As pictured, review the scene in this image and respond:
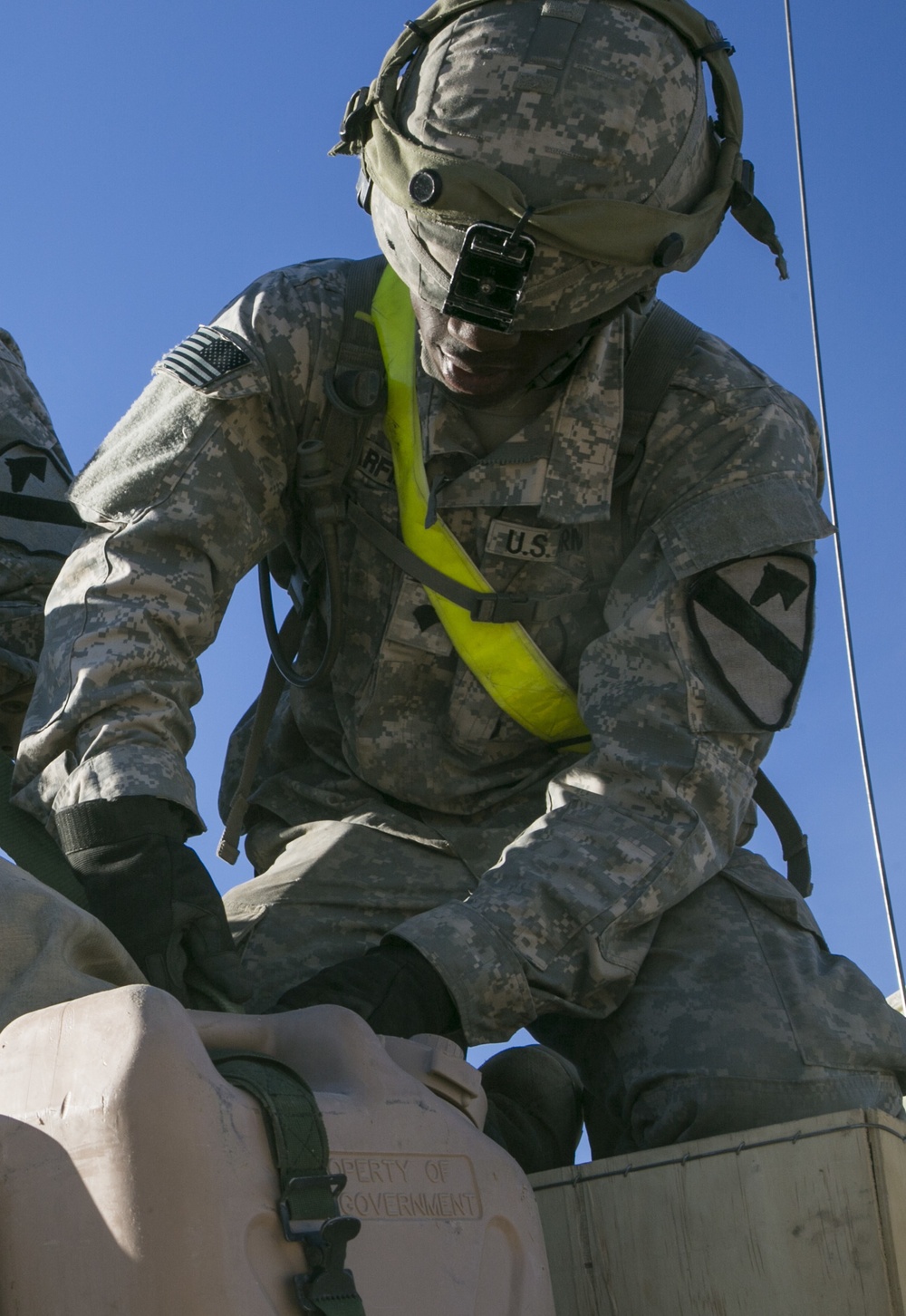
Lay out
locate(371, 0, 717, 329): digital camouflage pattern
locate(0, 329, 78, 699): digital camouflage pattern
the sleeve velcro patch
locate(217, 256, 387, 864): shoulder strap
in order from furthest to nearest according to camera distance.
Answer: locate(0, 329, 78, 699): digital camouflage pattern, locate(217, 256, 387, 864): shoulder strap, the sleeve velcro patch, locate(371, 0, 717, 329): digital camouflage pattern

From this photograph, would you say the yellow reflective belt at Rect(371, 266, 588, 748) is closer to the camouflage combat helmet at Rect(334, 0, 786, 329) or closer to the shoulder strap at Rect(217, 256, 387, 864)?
the shoulder strap at Rect(217, 256, 387, 864)

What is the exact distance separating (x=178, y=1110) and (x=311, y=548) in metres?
1.98

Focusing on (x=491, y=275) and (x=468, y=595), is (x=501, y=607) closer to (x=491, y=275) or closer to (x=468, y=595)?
(x=468, y=595)

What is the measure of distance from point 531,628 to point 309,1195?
177 cm

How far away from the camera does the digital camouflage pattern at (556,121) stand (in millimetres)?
2934

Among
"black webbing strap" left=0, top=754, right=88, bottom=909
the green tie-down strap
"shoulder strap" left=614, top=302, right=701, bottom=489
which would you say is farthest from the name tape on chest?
the green tie-down strap

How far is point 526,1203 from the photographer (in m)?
1.85

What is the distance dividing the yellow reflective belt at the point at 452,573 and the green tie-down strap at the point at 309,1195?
1.62m

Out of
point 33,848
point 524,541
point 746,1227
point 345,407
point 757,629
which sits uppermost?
point 345,407

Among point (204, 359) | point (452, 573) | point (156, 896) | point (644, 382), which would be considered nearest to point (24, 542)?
point (204, 359)

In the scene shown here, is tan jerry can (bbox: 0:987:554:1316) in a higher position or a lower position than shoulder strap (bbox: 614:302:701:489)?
lower

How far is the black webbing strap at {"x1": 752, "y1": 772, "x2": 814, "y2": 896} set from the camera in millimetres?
3541

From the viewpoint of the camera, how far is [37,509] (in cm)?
349

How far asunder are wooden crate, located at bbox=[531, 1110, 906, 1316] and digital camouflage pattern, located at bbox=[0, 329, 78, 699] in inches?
62.5
